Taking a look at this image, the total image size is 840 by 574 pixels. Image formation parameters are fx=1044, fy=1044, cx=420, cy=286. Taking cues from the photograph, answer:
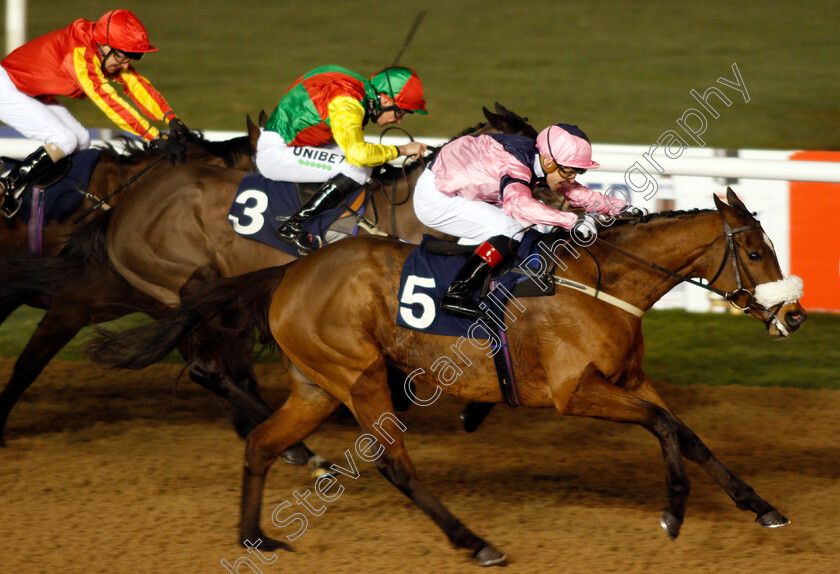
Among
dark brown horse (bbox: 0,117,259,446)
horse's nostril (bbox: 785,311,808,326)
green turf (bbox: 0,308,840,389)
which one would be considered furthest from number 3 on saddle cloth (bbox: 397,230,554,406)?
green turf (bbox: 0,308,840,389)

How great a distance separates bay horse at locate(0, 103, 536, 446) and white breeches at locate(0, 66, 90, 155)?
1.90 ft

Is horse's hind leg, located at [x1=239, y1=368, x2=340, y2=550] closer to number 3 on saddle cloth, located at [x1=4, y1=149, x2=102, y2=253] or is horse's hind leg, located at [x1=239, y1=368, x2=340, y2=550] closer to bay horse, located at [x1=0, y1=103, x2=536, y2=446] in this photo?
bay horse, located at [x1=0, y1=103, x2=536, y2=446]

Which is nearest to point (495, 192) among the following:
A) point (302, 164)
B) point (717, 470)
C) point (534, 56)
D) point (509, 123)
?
point (509, 123)

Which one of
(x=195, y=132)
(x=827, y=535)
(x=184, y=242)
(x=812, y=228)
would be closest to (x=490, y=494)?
(x=827, y=535)

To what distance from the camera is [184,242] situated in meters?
5.24

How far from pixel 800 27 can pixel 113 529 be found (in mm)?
13179

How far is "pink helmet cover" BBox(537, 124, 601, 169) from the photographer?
4.01m

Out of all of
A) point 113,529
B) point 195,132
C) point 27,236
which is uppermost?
point 195,132

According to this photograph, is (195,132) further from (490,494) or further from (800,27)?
(800,27)

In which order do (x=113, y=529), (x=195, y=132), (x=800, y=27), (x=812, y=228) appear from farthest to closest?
(x=800, y=27) → (x=812, y=228) → (x=195, y=132) → (x=113, y=529)

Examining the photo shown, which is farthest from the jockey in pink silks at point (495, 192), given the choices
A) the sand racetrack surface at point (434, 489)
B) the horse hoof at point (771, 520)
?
the horse hoof at point (771, 520)

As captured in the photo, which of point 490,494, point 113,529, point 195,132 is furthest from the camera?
point 195,132

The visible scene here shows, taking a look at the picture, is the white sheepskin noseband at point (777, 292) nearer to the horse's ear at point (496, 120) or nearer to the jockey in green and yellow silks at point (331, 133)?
the horse's ear at point (496, 120)

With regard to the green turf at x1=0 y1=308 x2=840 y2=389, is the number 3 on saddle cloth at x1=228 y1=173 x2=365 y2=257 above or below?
above
